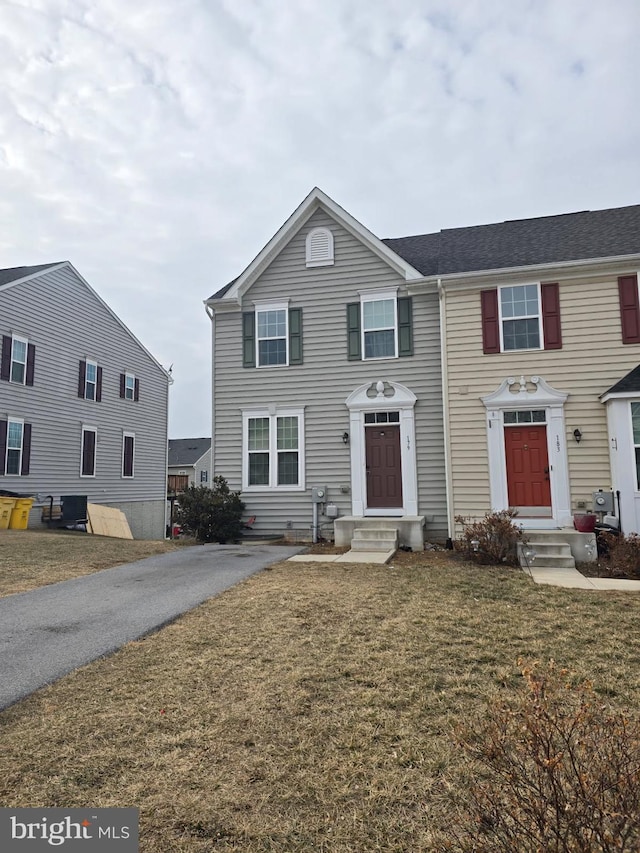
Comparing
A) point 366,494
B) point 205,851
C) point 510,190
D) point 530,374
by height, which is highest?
point 510,190

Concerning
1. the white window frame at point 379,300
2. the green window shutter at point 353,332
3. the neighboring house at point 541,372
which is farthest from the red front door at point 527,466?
the green window shutter at point 353,332

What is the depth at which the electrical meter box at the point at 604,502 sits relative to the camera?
10.4 metres

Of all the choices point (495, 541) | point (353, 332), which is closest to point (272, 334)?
point (353, 332)

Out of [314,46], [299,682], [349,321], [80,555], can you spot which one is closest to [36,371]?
[80,555]

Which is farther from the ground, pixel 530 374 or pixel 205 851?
pixel 530 374

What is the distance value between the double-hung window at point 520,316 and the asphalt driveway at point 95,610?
7.39 meters

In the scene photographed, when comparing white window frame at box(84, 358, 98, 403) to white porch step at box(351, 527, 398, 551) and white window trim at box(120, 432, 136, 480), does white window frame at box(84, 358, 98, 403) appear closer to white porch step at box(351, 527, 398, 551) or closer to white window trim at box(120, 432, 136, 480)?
white window trim at box(120, 432, 136, 480)

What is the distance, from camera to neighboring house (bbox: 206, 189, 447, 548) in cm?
1245

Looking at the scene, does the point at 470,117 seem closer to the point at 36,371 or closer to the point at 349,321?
the point at 349,321

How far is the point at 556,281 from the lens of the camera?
455 inches

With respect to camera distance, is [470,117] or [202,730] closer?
[202,730]

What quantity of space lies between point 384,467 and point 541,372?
425cm

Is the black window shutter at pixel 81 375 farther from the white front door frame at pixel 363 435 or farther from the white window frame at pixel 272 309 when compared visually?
the white front door frame at pixel 363 435

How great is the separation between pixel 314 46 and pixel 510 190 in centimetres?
1536
